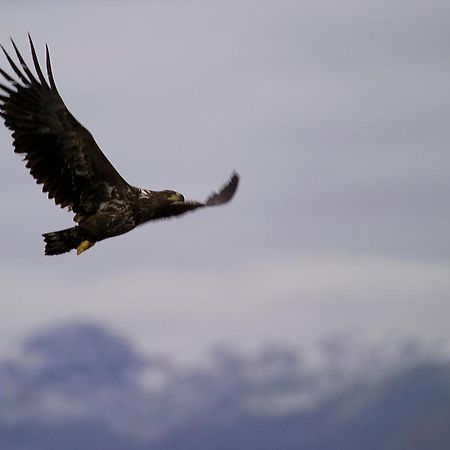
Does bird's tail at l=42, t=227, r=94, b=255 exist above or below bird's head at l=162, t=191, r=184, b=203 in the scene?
below

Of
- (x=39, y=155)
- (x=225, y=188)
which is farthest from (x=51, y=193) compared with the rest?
(x=225, y=188)

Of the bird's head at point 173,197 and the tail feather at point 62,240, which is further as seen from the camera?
the bird's head at point 173,197

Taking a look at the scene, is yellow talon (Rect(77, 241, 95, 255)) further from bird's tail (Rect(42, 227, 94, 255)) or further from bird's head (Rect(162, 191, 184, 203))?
bird's head (Rect(162, 191, 184, 203))

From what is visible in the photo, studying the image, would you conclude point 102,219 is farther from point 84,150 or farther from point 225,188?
point 225,188

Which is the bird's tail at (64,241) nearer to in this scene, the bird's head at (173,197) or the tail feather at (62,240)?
the tail feather at (62,240)

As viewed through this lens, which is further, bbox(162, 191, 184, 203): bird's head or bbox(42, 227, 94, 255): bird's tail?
bbox(162, 191, 184, 203): bird's head

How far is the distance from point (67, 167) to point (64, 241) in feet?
4.16

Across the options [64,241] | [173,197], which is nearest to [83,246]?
[64,241]

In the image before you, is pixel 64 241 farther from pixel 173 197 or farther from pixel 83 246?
pixel 173 197

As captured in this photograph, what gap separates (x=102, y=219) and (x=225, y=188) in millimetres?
4545

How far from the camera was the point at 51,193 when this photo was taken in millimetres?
39719

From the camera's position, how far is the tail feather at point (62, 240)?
39.2m

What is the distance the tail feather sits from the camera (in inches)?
1545

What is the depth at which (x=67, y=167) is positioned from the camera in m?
39.5
